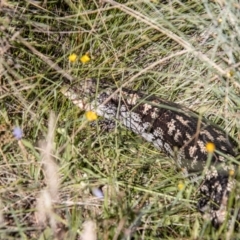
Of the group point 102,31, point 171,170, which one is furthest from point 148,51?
point 171,170

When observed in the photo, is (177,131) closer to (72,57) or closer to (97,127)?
(97,127)

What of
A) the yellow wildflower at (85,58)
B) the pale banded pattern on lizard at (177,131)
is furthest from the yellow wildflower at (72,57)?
the pale banded pattern on lizard at (177,131)

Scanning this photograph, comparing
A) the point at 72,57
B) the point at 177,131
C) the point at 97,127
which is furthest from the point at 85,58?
the point at 177,131

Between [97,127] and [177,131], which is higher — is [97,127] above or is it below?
below

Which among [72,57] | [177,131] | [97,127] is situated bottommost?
[97,127]

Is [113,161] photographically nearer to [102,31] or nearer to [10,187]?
[10,187]

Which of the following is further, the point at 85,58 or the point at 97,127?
the point at 85,58
